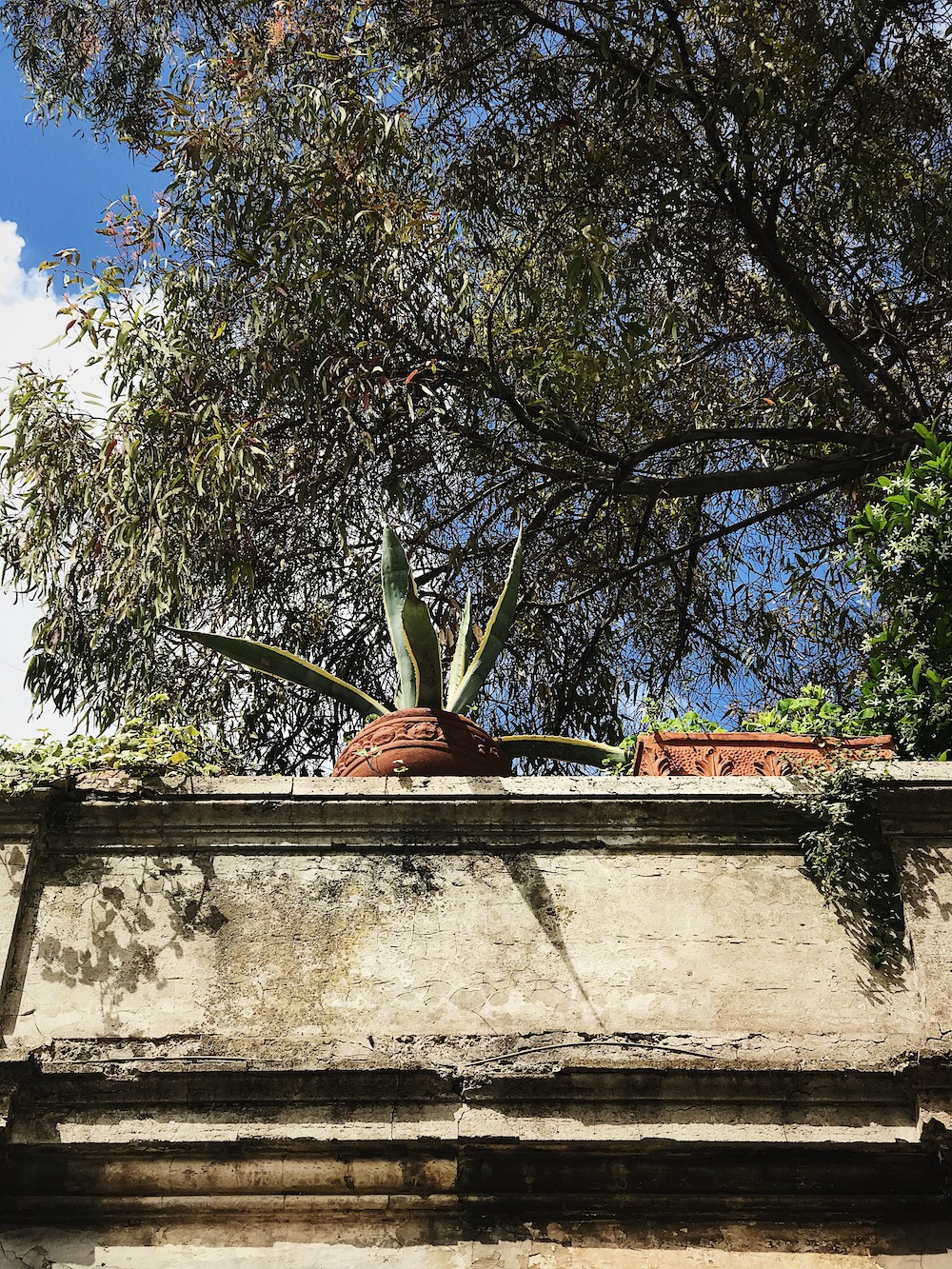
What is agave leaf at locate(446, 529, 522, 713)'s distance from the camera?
611 centimetres

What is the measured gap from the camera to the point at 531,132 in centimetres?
824

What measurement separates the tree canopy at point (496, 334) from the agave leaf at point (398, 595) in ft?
4.06

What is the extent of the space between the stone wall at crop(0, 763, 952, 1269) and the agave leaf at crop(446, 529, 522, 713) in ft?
4.77

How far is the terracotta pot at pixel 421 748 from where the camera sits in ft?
16.8

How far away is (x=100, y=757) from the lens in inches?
190

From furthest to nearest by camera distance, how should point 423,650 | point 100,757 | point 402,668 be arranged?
1. point 402,668
2. point 423,650
3. point 100,757

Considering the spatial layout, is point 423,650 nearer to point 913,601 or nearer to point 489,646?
point 489,646

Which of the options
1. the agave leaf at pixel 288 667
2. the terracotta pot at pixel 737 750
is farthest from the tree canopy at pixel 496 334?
the terracotta pot at pixel 737 750

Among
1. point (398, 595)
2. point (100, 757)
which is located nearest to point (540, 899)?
point (100, 757)

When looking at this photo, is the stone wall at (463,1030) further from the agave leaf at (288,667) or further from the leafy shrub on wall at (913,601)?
the agave leaf at (288,667)

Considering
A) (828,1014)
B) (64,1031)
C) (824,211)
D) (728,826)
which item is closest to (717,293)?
(824,211)

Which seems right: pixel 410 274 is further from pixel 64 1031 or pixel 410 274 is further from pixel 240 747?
pixel 64 1031

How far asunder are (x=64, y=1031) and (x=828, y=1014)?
2.27 meters

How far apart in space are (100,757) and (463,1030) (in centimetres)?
158
